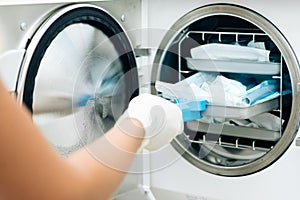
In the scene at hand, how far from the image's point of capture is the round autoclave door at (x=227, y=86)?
6.50 ft

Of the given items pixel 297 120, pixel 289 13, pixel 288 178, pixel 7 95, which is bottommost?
pixel 288 178

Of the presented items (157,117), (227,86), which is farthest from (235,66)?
(157,117)

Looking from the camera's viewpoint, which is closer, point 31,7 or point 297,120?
point 31,7

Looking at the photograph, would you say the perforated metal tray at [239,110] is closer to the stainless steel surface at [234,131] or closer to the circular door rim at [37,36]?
the stainless steel surface at [234,131]

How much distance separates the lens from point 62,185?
698mm

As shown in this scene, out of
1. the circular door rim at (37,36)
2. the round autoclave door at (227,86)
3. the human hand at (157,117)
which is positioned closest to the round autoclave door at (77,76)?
the circular door rim at (37,36)

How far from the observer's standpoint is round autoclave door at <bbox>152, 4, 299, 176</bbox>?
78.0 inches

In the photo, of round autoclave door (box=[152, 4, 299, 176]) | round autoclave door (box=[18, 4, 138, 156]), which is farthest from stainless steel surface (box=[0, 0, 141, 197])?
round autoclave door (box=[152, 4, 299, 176])

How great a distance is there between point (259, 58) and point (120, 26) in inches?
20.8

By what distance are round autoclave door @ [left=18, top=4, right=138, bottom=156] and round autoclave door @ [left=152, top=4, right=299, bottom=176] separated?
202 mm

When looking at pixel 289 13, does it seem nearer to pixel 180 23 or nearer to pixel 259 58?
pixel 259 58

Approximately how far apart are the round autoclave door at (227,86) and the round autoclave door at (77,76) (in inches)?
8.0

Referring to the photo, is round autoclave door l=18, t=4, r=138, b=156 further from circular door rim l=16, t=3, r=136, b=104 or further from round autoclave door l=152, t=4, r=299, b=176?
round autoclave door l=152, t=4, r=299, b=176

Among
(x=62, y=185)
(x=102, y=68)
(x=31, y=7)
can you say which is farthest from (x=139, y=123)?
(x=102, y=68)
